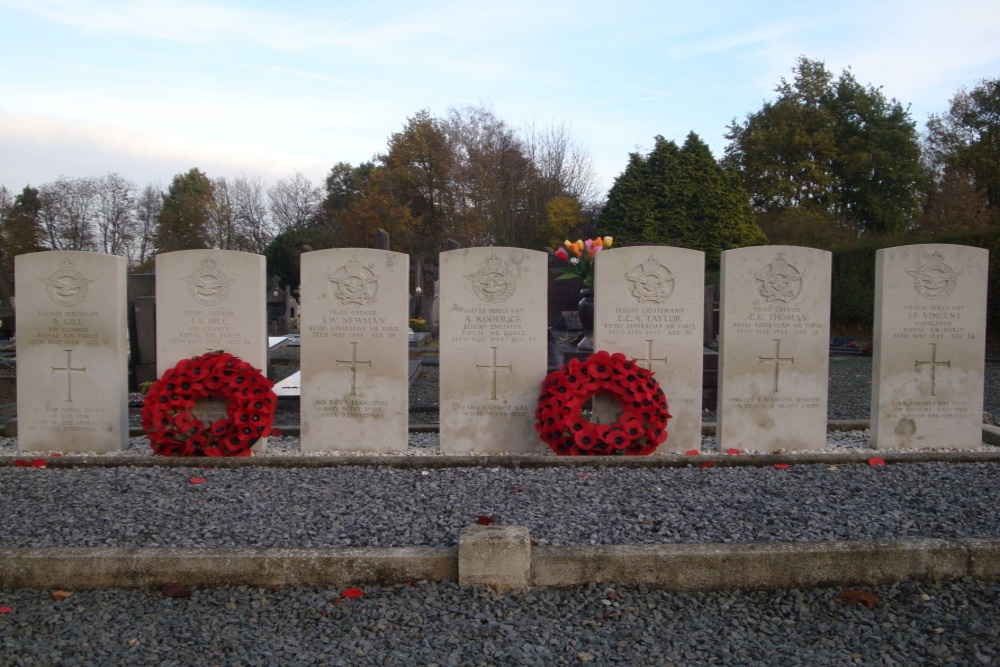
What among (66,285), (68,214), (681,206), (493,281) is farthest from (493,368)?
(68,214)

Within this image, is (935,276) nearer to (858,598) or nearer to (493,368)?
(493,368)

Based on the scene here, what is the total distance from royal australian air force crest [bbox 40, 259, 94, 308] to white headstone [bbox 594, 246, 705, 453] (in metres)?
4.13

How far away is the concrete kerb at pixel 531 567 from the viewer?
314 cm

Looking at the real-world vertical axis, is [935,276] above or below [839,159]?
below

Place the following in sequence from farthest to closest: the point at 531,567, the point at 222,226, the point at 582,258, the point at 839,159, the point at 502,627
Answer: the point at 222,226 < the point at 839,159 < the point at 582,258 < the point at 531,567 < the point at 502,627

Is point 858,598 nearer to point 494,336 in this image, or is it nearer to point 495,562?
point 495,562

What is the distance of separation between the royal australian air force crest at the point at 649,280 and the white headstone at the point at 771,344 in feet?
1.50

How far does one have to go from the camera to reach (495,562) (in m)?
3.12

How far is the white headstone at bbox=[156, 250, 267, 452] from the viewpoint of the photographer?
5.84 meters

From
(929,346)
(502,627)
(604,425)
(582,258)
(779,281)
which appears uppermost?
(582,258)

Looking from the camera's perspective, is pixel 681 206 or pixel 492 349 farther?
pixel 681 206

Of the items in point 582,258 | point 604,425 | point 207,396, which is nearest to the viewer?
point 604,425

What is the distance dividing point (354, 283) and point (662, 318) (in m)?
2.50

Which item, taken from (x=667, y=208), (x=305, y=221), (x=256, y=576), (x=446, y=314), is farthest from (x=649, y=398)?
(x=305, y=221)
